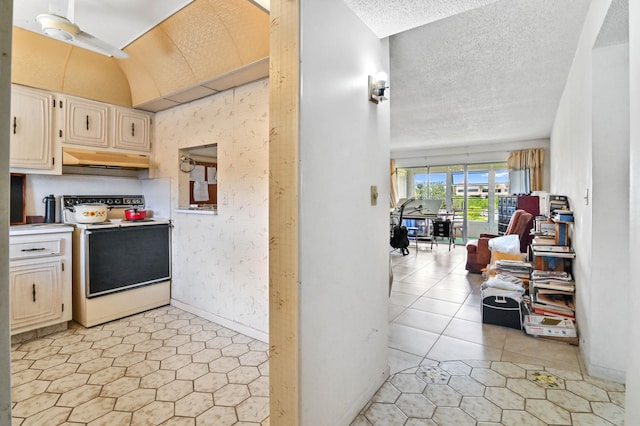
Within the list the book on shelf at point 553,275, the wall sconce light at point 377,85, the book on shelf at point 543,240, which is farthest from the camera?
the book on shelf at point 543,240

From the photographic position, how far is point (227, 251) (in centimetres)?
288

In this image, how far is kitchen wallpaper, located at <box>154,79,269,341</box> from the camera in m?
2.62

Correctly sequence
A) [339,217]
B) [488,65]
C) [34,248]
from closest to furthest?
[339,217], [34,248], [488,65]

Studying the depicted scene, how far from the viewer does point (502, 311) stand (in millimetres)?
2881

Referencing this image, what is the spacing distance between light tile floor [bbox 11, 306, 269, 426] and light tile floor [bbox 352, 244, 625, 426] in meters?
0.86

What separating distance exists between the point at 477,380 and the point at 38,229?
12.1 feet

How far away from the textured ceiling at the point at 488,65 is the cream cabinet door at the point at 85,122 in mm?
3012

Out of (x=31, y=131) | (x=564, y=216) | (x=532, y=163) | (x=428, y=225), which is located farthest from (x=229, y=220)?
(x=532, y=163)

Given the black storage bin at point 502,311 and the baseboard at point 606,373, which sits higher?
the black storage bin at point 502,311

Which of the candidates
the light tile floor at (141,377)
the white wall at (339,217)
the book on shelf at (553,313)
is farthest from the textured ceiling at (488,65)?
the light tile floor at (141,377)

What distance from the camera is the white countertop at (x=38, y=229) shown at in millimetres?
2555

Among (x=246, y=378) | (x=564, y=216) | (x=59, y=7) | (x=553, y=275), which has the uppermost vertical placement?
(x=59, y=7)

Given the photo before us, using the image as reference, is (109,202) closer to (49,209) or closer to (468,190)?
(49,209)

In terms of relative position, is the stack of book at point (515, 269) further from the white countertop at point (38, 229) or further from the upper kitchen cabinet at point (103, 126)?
the white countertop at point (38, 229)
